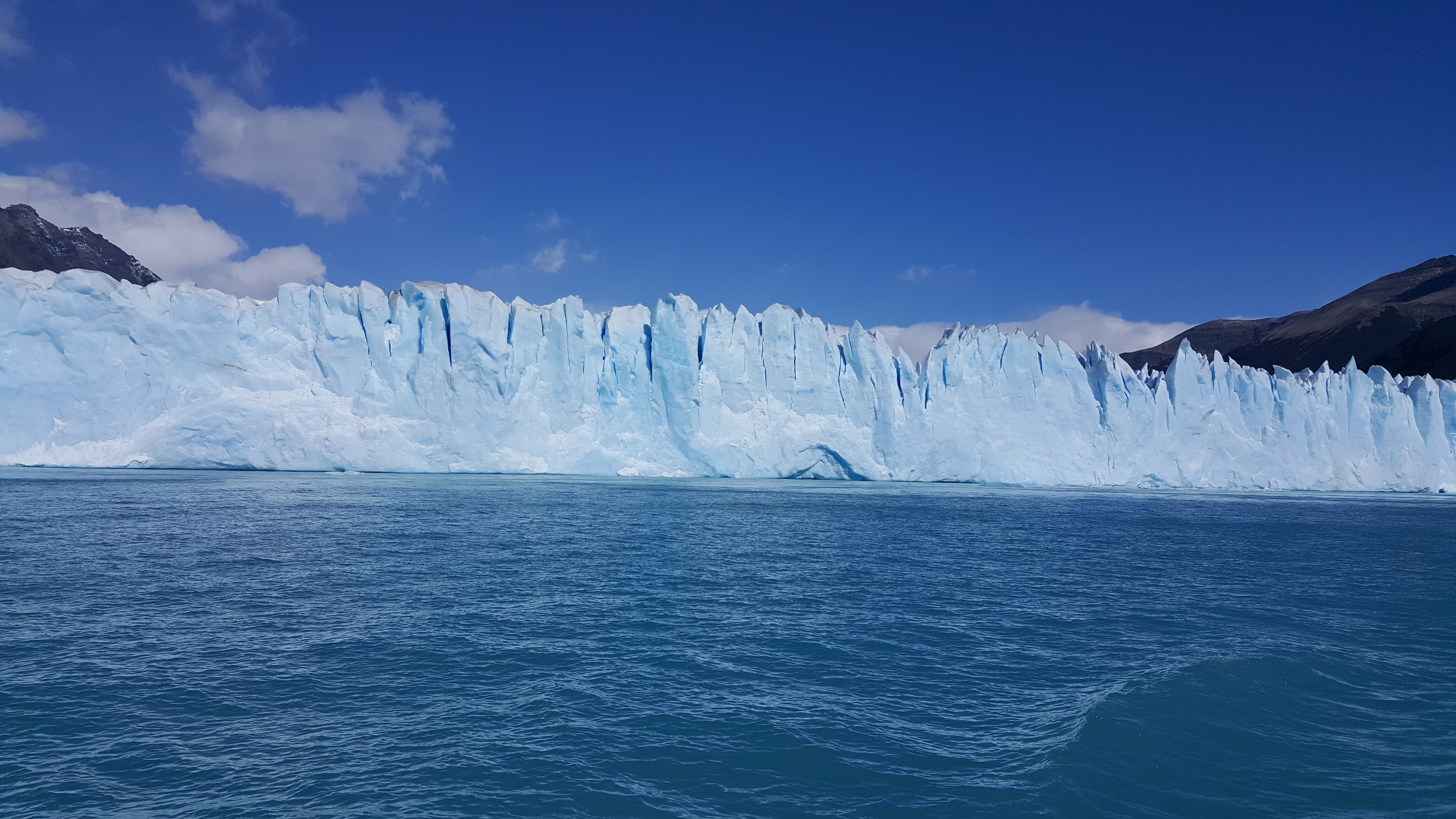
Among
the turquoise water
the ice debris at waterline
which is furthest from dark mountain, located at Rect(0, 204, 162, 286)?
the turquoise water

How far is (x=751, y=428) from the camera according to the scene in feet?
110

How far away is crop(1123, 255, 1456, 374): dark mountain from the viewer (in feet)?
239

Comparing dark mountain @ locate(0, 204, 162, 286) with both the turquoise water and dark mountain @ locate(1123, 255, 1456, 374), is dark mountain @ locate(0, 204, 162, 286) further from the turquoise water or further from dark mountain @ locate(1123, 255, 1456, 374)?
dark mountain @ locate(1123, 255, 1456, 374)

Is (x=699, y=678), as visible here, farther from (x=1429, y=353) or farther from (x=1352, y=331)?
(x=1352, y=331)

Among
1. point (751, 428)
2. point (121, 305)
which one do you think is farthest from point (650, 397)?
point (121, 305)

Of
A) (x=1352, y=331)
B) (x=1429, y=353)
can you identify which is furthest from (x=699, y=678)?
(x=1352, y=331)

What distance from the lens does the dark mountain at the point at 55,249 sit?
57500 mm

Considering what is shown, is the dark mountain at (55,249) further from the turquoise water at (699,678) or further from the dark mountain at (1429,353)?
the dark mountain at (1429,353)

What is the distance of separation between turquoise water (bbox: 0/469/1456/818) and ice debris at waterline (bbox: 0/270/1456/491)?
1483cm

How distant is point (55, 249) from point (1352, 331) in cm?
11342

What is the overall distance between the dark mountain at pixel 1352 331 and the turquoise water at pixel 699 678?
60006mm

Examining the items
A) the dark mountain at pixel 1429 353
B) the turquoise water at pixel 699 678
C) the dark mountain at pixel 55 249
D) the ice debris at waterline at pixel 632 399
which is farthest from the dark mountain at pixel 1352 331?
the dark mountain at pixel 55 249

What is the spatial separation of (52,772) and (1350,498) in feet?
143

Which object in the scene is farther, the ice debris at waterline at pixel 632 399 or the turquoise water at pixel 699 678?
the ice debris at waterline at pixel 632 399
